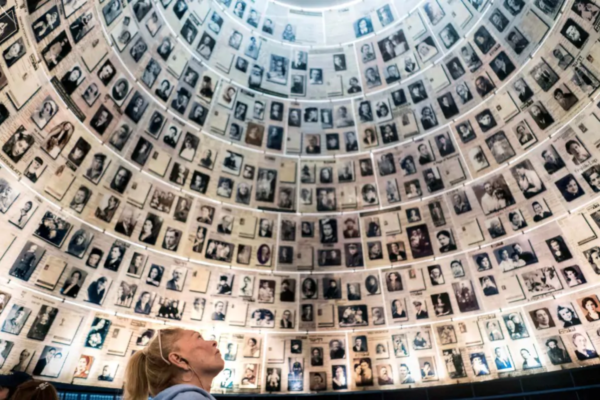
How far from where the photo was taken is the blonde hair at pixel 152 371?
3.67m

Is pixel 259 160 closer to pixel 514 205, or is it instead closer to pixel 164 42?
pixel 164 42

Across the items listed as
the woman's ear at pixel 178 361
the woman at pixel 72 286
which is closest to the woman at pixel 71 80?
the woman at pixel 72 286

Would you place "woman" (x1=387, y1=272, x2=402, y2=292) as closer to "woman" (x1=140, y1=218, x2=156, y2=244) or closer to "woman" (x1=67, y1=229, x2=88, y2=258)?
"woman" (x1=140, y1=218, x2=156, y2=244)

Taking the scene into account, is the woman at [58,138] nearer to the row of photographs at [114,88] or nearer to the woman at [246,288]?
the row of photographs at [114,88]

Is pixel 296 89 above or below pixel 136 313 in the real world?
above

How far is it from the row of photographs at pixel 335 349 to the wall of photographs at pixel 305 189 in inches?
2.5

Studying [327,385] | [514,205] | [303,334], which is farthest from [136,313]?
[514,205]

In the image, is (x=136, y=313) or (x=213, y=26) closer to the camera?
(x=136, y=313)

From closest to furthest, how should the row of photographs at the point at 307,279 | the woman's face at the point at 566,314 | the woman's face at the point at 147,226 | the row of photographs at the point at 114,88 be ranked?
the row of photographs at the point at 114,88 < the row of photographs at the point at 307,279 < the woman's face at the point at 566,314 < the woman's face at the point at 147,226

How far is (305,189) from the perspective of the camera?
19.4 meters

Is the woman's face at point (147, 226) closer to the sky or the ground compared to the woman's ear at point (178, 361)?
closer to the sky

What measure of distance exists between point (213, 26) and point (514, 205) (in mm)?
13497

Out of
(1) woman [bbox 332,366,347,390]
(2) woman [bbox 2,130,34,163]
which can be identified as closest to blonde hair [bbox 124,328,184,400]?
(2) woman [bbox 2,130,34,163]

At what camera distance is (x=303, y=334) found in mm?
18188
